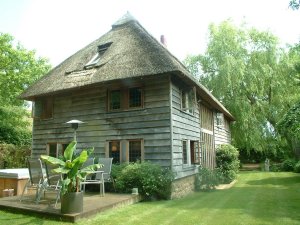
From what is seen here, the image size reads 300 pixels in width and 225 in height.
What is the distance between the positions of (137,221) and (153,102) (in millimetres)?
5815

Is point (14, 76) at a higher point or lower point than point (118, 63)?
higher

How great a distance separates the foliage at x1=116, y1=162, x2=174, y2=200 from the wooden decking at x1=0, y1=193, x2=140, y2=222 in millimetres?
671

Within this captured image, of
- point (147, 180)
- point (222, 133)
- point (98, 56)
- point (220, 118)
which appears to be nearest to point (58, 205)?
point (147, 180)

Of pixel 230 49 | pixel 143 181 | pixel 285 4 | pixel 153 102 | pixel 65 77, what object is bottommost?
pixel 143 181

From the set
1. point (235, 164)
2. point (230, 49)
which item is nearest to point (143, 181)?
point (235, 164)

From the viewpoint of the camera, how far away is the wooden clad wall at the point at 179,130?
11.4m

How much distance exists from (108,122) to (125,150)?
5.15ft

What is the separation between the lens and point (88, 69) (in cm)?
1380

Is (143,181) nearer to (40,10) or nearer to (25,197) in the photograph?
(25,197)

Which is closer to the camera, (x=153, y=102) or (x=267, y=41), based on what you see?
(x=153, y=102)

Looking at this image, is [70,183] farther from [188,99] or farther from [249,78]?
[249,78]

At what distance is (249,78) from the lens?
75.2 ft

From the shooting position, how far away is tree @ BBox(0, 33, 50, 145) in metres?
24.4

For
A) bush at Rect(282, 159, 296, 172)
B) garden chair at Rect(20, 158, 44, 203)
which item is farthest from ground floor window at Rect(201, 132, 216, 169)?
bush at Rect(282, 159, 296, 172)
